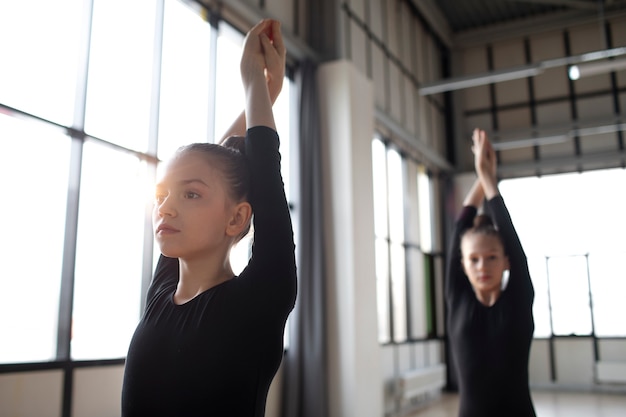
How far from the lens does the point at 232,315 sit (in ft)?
2.66

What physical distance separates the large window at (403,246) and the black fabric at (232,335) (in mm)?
6795

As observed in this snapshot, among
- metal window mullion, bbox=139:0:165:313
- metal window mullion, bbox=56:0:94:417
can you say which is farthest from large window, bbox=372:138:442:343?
metal window mullion, bbox=56:0:94:417

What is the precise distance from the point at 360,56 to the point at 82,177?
16.3ft

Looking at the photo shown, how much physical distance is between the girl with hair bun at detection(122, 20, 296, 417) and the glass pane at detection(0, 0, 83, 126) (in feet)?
9.12

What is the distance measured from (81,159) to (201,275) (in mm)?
3062

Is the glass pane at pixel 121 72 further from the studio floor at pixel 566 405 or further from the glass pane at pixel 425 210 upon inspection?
the glass pane at pixel 425 210

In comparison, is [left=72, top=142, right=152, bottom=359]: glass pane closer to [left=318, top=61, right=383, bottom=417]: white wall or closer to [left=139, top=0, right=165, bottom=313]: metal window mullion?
[left=139, top=0, right=165, bottom=313]: metal window mullion

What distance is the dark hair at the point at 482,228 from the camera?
Result: 187 cm

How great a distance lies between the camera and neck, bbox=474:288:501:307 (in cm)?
187

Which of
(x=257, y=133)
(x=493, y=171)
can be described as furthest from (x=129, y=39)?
(x=257, y=133)

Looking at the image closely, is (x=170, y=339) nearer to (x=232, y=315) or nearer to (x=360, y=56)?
(x=232, y=315)

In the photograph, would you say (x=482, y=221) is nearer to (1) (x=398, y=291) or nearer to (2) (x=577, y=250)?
(1) (x=398, y=291)

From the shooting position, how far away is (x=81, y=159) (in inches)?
144

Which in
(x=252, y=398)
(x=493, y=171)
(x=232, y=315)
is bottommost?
(x=252, y=398)
